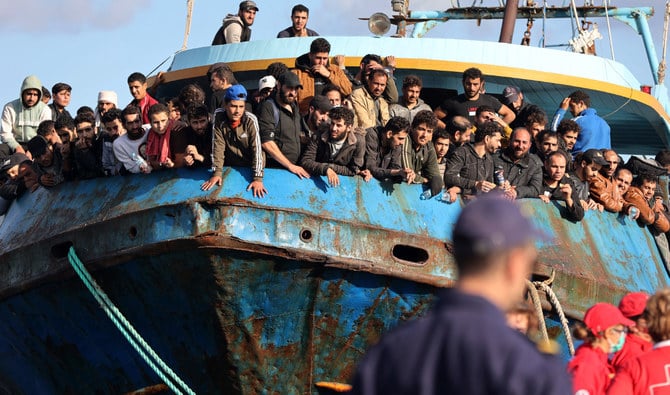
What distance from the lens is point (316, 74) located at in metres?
10.4

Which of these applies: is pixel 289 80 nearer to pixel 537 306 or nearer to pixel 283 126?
pixel 283 126

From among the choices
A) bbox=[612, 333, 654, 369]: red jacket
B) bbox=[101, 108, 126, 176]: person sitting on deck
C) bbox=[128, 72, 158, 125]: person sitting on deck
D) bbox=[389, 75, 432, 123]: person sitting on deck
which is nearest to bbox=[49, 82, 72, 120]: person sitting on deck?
bbox=[128, 72, 158, 125]: person sitting on deck

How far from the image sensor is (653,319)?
19.9 ft

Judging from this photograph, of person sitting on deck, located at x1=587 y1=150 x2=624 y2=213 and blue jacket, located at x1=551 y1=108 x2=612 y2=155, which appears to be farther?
blue jacket, located at x1=551 y1=108 x2=612 y2=155

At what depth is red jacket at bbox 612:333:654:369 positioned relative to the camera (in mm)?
6887

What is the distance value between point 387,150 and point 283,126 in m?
0.85

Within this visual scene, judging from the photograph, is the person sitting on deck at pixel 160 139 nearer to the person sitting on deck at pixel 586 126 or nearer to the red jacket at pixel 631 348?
the red jacket at pixel 631 348

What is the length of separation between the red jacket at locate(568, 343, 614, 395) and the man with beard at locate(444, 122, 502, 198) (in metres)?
3.36

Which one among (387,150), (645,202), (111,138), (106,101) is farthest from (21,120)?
(645,202)

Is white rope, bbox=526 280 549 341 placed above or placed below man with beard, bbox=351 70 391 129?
below

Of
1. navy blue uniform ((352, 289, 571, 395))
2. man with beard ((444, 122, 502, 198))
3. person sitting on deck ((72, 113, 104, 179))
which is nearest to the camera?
navy blue uniform ((352, 289, 571, 395))

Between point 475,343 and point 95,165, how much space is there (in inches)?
277

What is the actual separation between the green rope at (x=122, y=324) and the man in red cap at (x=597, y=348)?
3.85 metres

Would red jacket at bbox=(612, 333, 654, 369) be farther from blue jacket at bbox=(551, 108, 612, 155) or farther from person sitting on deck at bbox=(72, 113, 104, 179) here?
blue jacket at bbox=(551, 108, 612, 155)
